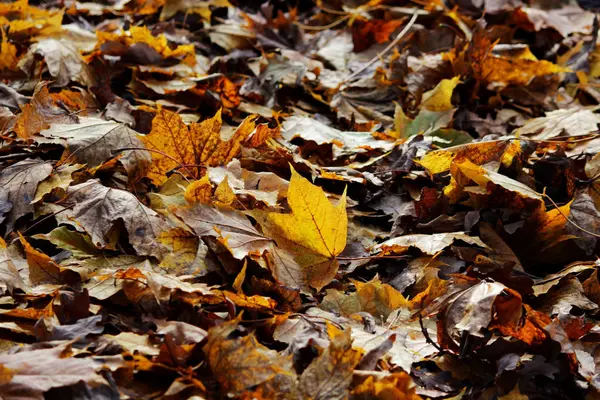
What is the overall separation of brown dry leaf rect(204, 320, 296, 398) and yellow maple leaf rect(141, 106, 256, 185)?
2.44 feet

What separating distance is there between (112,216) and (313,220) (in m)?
0.51

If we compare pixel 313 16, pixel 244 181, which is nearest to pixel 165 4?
pixel 313 16

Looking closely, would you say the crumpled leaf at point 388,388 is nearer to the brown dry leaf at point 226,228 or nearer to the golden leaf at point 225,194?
the brown dry leaf at point 226,228

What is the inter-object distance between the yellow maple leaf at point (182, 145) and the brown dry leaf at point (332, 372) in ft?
2.69

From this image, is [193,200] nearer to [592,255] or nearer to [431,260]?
[431,260]

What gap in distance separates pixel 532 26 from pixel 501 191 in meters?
1.65

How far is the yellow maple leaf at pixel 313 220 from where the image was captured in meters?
1.58

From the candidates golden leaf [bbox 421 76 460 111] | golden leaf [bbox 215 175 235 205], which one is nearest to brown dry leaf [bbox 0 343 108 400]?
golden leaf [bbox 215 175 235 205]

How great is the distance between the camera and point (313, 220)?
1.61 metres

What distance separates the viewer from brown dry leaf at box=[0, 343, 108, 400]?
1.10m

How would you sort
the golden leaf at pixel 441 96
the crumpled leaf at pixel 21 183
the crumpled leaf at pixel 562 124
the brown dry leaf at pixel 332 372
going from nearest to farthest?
the brown dry leaf at pixel 332 372
the crumpled leaf at pixel 21 183
the crumpled leaf at pixel 562 124
the golden leaf at pixel 441 96

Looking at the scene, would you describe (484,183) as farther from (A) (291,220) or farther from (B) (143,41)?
(B) (143,41)

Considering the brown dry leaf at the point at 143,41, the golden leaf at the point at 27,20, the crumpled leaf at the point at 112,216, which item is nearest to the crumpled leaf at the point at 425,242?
the crumpled leaf at the point at 112,216

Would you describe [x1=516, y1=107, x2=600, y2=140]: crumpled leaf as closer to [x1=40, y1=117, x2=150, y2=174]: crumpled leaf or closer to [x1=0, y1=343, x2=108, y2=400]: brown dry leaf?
[x1=40, y1=117, x2=150, y2=174]: crumpled leaf
